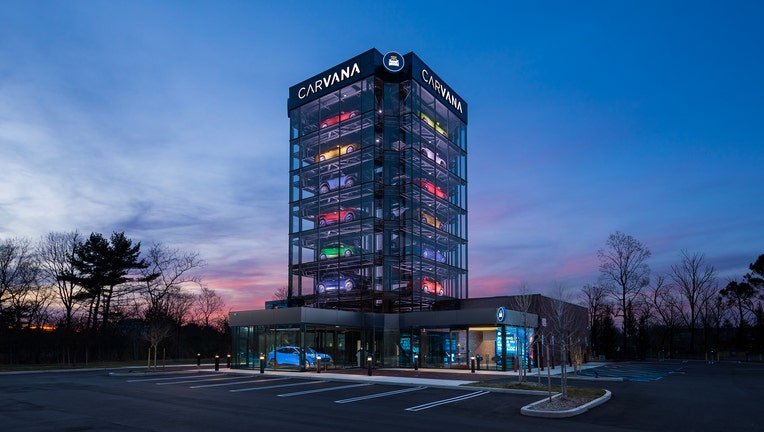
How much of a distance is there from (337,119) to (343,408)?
35.5 meters

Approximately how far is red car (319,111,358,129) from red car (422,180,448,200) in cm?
853

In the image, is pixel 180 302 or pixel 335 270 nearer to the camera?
pixel 335 270

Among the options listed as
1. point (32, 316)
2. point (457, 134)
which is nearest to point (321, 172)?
point (457, 134)

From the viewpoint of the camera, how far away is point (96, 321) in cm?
5875

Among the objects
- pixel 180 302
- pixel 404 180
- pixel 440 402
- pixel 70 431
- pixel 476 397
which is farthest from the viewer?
pixel 180 302

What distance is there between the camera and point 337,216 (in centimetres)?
4869

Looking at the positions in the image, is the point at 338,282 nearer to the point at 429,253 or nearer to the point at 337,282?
the point at 337,282

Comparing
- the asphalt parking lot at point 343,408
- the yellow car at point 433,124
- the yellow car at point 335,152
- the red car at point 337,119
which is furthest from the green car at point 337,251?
the asphalt parking lot at point 343,408

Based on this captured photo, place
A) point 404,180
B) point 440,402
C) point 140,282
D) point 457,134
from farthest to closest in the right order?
point 140,282 < point 457,134 < point 404,180 < point 440,402

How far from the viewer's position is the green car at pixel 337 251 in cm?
4734

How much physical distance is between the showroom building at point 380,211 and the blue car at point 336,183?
11 cm

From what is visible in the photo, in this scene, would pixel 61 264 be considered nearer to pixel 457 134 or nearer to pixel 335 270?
pixel 335 270

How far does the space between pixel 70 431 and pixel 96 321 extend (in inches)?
2032

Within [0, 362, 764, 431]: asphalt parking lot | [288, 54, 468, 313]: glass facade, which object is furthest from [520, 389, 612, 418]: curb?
[288, 54, 468, 313]: glass facade
